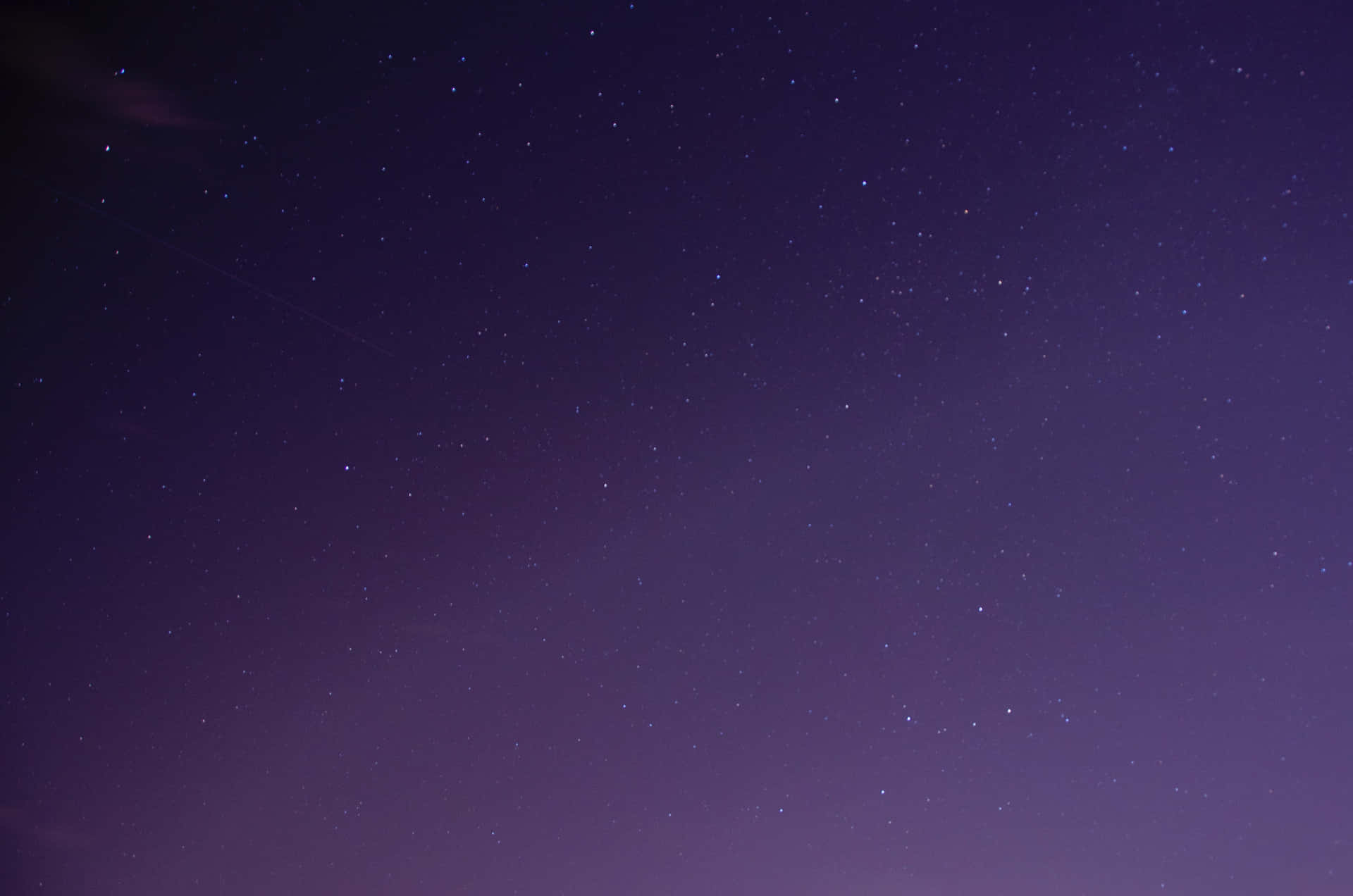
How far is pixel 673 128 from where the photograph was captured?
129 centimetres

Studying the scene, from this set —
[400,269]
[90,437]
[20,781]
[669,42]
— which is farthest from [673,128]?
[20,781]

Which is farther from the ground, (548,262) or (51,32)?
(51,32)

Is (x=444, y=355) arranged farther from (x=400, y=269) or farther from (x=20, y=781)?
(x=20, y=781)

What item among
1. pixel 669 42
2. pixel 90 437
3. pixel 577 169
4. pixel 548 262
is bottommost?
pixel 90 437

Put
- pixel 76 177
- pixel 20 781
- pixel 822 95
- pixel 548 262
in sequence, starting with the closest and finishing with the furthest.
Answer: pixel 822 95
pixel 548 262
pixel 76 177
pixel 20 781

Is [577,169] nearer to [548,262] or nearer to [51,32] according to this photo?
[548,262]

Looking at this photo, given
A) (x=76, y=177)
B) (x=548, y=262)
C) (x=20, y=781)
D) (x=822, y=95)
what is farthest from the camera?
(x=20, y=781)

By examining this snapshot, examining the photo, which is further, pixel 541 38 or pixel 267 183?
pixel 267 183

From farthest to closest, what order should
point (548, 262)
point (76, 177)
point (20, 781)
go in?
point (20, 781), point (76, 177), point (548, 262)

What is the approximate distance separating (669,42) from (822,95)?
24 cm

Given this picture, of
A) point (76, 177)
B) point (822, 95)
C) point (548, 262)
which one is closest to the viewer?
point (822, 95)

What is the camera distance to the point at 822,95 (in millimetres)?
1244

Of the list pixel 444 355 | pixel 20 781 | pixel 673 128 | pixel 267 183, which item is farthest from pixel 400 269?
pixel 20 781

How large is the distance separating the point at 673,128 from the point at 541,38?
0.80ft
